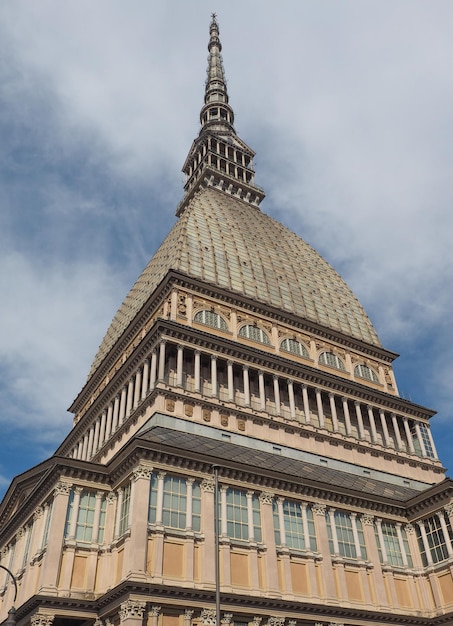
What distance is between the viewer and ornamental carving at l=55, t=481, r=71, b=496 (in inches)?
1588

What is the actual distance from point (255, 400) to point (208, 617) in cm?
2554

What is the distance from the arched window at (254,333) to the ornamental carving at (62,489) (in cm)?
2875

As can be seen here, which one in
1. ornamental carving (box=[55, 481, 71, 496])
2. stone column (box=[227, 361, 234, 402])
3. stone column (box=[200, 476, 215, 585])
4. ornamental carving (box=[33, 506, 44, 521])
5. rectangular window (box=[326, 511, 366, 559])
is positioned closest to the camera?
stone column (box=[200, 476, 215, 585])

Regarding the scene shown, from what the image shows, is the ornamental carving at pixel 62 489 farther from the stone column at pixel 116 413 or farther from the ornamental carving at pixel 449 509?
the ornamental carving at pixel 449 509

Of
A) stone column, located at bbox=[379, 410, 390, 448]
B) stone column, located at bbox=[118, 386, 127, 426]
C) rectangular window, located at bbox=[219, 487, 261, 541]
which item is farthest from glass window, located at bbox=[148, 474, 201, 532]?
stone column, located at bbox=[379, 410, 390, 448]

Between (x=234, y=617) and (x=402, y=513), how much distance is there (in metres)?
19.4

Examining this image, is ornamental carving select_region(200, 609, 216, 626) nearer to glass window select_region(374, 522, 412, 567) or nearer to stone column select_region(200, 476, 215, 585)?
stone column select_region(200, 476, 215, 585)

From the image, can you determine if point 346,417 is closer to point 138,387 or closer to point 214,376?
point 214,376

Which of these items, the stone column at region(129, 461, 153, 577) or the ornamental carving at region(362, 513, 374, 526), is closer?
the stone column at region(129, 461, 153, 577)

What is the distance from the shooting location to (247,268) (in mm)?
76000

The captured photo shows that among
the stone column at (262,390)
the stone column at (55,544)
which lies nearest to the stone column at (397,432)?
the stone column at (262,390)

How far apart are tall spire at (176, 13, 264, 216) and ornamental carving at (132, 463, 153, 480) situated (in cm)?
7217

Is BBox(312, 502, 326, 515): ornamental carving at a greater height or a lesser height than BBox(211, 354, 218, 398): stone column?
lesser

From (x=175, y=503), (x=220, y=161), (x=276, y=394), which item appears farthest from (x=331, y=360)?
(x=220, y=161)
